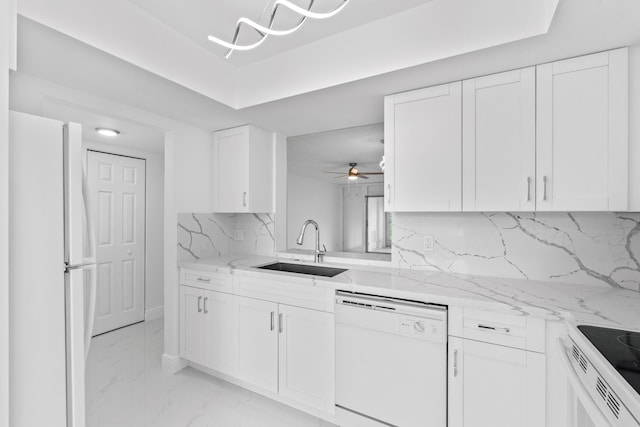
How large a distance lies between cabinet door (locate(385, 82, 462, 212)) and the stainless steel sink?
0.73 metres

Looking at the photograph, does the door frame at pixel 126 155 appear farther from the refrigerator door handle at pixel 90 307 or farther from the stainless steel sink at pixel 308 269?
the refrigerator door handle at pixel 90 307

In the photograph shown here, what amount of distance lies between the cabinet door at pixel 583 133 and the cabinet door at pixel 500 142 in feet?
0.18

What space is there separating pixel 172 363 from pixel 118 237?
1.73 metres

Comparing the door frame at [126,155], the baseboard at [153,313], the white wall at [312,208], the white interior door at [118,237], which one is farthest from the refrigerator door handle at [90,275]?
the baseboard at [153,313]

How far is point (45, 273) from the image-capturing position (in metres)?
0.98

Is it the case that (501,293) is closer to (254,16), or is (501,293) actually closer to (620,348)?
(620,348)

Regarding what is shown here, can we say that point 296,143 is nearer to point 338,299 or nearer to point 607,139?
point 338,299

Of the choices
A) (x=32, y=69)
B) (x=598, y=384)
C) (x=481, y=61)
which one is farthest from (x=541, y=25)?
(x=32, y=69)

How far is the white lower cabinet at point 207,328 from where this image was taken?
2.37 m

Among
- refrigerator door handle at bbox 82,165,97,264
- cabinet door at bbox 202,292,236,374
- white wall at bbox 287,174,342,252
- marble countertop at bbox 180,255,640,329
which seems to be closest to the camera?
refrigerator door handle at bbox 82,165,97,264

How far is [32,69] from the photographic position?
5.63 feet

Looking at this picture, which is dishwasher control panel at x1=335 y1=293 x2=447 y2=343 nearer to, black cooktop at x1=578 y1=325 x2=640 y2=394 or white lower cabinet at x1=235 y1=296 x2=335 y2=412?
white lower cabinet at x1=235 y1=296 x2=335 y2=412

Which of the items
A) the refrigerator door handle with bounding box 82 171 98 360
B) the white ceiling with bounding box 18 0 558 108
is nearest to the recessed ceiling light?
the white ceiling with bounding box 18 0 558 108

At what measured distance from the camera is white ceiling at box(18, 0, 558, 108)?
1438 millimetres
